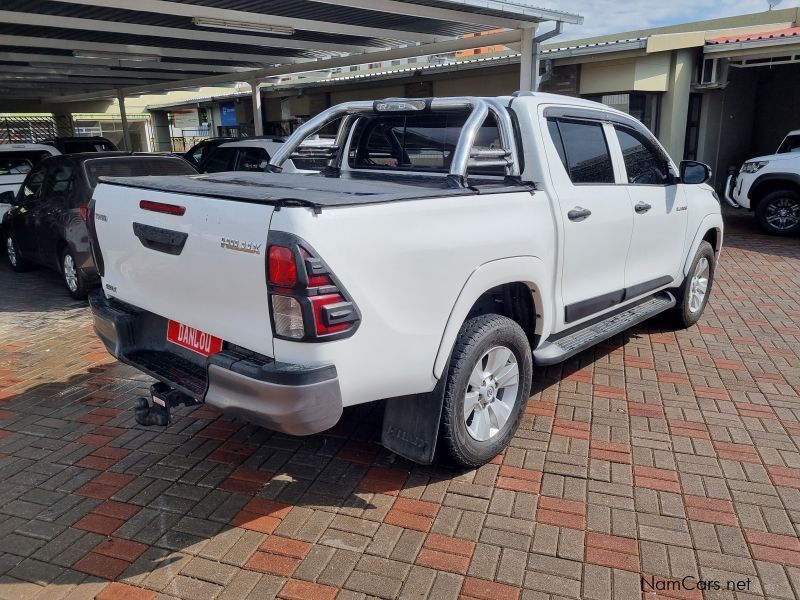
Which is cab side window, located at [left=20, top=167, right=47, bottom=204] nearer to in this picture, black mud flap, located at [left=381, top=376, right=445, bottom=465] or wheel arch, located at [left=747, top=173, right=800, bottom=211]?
black mud flap, located at [left=381, top=376, right=445, bottom=465]

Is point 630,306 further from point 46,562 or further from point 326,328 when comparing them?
point 46,562

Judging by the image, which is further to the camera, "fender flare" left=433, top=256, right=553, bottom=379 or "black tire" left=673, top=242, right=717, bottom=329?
"black tire" left=673, top=242, right=717, bottom=329

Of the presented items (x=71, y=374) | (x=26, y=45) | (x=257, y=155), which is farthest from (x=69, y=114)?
(x=71, y=374)

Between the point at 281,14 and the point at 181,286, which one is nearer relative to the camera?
the point at 181,286

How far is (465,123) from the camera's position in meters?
3.58

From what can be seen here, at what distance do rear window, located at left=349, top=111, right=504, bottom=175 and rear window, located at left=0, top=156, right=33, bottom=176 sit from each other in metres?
8.34

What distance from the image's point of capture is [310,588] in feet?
8.77

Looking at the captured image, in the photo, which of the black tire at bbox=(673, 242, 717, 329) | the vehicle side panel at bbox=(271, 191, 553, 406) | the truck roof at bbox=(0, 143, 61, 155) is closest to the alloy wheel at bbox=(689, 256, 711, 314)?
the black tire at bbox=(673, 242, 717, 329)

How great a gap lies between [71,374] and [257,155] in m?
5.37

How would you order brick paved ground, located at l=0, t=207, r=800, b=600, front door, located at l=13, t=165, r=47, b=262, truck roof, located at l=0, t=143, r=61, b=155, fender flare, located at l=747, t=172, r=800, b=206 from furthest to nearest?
fender flare, located at l=747, t=172, r=800, b=206
truck roof, located at l=0, t=143, r=61, b=155
front door, located at l=13, t=165, r=47, b=262
brick paved ground, located at l=0, t=207, r=800, b=600

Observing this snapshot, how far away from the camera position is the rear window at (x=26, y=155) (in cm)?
1047

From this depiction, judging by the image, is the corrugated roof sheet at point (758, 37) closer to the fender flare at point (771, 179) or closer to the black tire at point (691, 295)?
the fender flare at point (771, 179)

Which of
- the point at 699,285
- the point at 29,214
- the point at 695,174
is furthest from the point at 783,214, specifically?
the point at 29,214

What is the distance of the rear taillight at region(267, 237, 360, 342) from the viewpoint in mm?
2479
